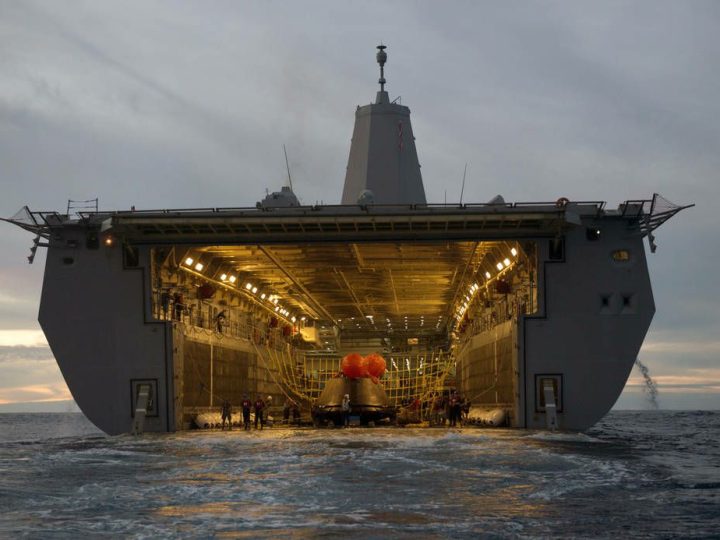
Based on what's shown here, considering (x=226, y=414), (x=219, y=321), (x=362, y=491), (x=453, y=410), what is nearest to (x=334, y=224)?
(x=226, y=414)

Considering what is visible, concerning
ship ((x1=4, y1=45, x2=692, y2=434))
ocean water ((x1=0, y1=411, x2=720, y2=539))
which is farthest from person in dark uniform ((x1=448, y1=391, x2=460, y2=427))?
ocean water ((x1=0, y1=411, x2=720, y2=539))

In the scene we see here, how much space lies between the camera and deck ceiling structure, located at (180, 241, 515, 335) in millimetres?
43625

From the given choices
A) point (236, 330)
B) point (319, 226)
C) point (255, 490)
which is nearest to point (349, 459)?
point (255, 490)

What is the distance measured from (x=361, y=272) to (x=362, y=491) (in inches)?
1318

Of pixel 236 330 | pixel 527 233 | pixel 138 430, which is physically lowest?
pixel 138 430

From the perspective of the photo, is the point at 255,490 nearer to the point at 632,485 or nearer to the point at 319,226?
the point at 632,485

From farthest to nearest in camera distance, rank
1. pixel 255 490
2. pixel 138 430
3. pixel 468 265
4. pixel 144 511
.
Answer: pixel 468 265, pixel 138 430, pixel 255 490, pixel 144 511

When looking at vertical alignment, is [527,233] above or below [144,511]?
above

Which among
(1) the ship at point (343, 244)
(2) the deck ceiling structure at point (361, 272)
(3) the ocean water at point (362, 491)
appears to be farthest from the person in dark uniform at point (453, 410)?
(3) the ocean water at point (362, 491)

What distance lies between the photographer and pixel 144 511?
628 inches

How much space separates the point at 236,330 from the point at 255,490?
36882 millimetres

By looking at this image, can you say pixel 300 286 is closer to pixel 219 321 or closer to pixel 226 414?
pixel 219 321

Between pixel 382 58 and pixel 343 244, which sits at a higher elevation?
pixel 382 58

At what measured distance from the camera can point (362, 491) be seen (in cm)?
1842
